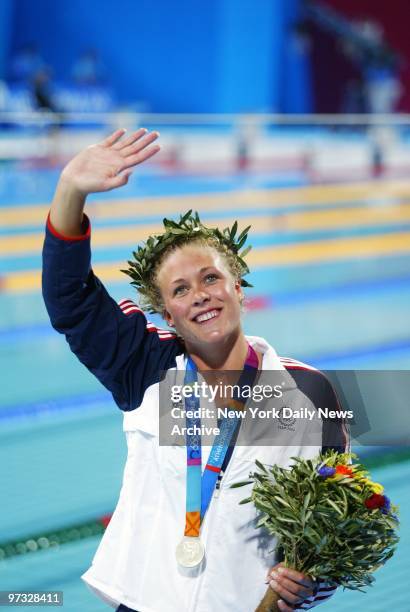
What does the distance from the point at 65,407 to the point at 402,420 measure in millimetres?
3568

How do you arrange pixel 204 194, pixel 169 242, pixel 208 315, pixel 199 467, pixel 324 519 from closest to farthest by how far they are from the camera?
pixel 324 519 → pixel 199 467 → pixel 208 315 → pixel 169 242 → pixel 204 194

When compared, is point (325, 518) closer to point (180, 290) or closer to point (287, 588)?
point (287, 588)

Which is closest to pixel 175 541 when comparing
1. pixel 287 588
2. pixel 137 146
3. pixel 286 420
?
pixel 287 588

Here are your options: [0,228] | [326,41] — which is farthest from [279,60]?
[0,228]

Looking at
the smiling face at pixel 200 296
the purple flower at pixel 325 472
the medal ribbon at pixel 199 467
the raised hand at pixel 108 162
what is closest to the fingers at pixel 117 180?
the raised hand at pixel 108 162

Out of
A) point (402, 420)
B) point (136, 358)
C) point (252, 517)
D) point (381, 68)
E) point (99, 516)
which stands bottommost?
point (99, 516)

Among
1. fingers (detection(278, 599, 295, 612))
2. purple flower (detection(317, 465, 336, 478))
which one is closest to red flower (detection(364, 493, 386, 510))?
purple flower (detection(317, 465, 336, 478))

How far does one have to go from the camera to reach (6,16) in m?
23.4

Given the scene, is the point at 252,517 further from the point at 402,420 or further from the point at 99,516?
the point at 99,516

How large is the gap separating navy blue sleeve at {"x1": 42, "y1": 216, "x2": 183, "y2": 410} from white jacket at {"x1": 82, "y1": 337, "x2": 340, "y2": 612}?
0.43ft

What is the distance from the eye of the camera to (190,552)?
8.20 feet

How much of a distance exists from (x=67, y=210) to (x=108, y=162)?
18 cm

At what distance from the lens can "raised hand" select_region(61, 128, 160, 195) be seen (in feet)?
8.34

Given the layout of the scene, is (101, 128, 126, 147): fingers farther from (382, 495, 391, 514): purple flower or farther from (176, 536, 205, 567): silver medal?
(382, 495, 391, 514): purple flower
